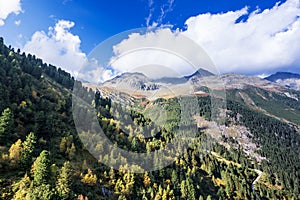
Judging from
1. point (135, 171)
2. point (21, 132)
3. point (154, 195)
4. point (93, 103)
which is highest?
point (93, 103)

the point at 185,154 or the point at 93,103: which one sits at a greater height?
the point at 93,103

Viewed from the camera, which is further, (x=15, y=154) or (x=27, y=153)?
(x=27, y=153)

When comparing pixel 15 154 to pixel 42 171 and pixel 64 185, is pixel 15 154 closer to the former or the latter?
pixel 42 171

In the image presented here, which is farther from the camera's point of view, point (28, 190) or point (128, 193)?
point (128, 193)

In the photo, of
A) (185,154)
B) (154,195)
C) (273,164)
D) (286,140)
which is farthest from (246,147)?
(154,195)

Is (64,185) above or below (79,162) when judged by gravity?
above

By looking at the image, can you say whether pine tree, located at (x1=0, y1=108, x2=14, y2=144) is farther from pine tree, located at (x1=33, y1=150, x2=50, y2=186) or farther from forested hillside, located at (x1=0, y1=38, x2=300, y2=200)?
pine tree, located at (x1=33, y1=150, x2=50, y2=186)

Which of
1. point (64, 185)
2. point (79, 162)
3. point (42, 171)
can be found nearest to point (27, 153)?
point (42, 171)

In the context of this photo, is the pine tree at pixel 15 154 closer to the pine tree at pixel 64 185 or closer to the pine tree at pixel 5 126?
the pine tree at pixel 64 185

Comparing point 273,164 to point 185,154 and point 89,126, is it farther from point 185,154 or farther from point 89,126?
point 89,126
